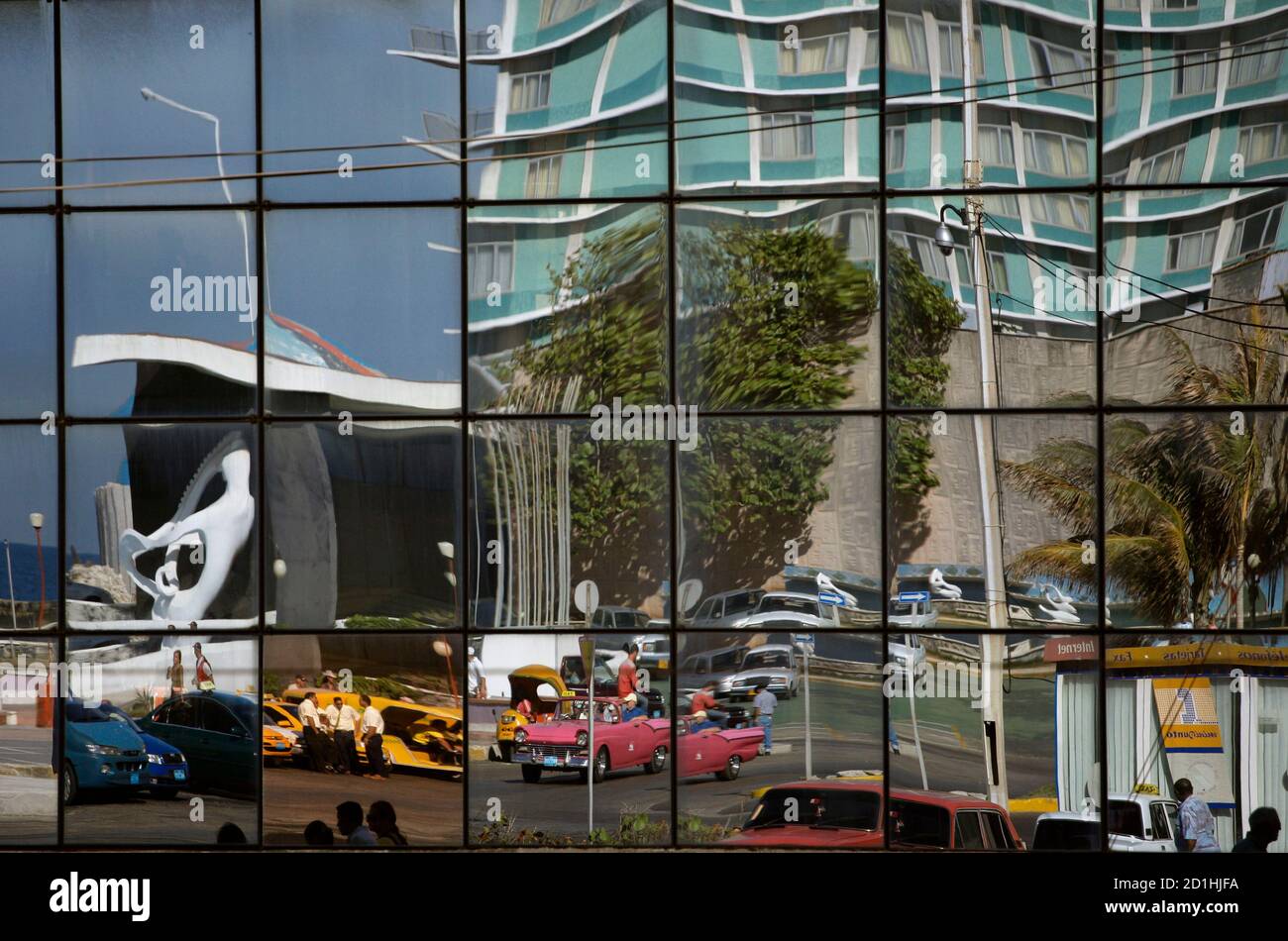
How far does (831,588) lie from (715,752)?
1552 mm

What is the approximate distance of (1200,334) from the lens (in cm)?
906

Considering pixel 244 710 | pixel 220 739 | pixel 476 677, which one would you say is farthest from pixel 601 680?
pixel 220 739

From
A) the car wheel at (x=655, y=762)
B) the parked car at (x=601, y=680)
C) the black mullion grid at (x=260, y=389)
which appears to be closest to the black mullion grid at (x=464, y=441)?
the parked car at (x=601, y=680)

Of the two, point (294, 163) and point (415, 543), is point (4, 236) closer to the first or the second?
point (294, 163)

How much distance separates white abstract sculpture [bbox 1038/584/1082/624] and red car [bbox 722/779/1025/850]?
1.53 m

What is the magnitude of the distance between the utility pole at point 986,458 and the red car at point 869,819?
245mm

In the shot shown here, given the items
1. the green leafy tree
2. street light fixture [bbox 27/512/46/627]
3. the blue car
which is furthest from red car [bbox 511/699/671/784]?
street light fixture [bbox 27/512/46/627]

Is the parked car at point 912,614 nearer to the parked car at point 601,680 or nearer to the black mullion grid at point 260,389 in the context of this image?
the parked car at point 601,680

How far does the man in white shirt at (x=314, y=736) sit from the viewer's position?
8969mm

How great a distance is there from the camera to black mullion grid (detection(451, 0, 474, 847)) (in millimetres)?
8969

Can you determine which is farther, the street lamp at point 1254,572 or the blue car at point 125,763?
the blue car at point 125,763

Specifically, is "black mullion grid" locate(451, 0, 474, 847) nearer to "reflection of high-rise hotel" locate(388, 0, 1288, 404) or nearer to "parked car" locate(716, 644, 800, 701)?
"reflection of high-rise hotel" locate(388, 0, 1288, 404)

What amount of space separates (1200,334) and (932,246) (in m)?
2.23
